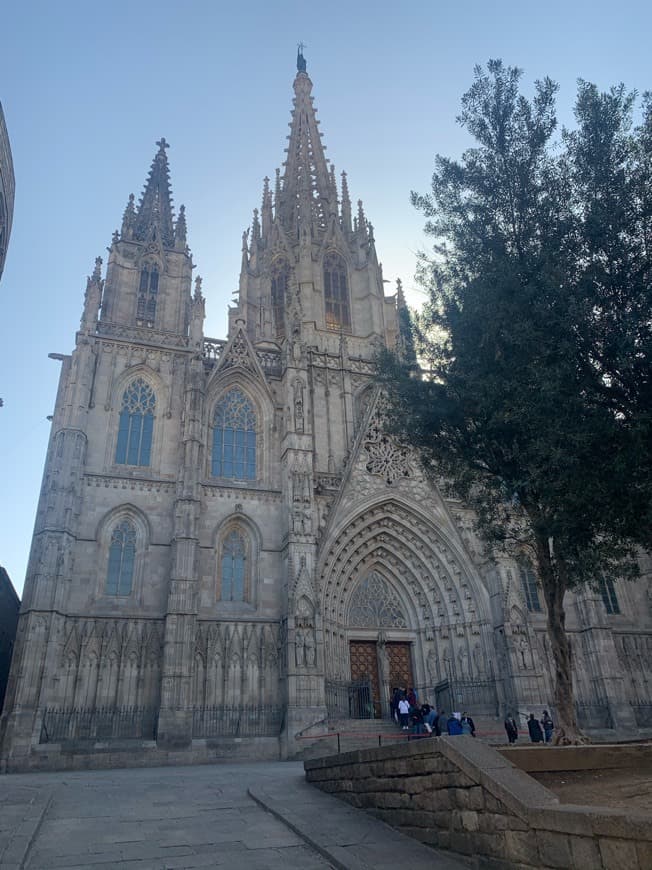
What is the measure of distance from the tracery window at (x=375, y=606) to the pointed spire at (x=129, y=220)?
770 inches

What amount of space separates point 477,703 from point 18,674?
15.5 meters

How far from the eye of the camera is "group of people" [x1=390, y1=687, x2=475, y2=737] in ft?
57.8

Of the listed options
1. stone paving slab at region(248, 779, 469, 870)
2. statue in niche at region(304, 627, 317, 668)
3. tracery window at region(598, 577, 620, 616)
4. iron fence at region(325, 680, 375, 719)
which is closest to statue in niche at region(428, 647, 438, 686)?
iron fence at region(325, 680, 375, 719)

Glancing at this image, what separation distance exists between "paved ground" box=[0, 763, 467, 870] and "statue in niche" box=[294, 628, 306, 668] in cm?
943

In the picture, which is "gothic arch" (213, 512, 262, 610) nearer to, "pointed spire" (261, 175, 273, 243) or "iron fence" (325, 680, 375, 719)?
"iron fence" (325, 680, 375, 719)

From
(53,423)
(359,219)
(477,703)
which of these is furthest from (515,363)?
(359,219)

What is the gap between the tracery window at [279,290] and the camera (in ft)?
108

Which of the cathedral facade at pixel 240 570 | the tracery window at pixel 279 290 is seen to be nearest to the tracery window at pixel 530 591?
the cathedral facade at pixel 240 570

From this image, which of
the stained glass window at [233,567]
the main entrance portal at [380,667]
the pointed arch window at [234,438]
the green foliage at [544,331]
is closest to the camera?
the green foliage at [544,331]

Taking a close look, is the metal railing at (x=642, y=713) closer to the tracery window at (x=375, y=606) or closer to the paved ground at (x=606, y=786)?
the tracery window at (x=375, y=606)

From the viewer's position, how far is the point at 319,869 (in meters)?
6.26

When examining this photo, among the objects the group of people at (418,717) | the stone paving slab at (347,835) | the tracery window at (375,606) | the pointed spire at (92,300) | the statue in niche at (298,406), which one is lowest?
the stone paving slab at (347,835)

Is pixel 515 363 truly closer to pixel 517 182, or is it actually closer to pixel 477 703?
pixel 517 182

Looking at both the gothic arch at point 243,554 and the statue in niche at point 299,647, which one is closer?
the statue in niche at point 299,647
